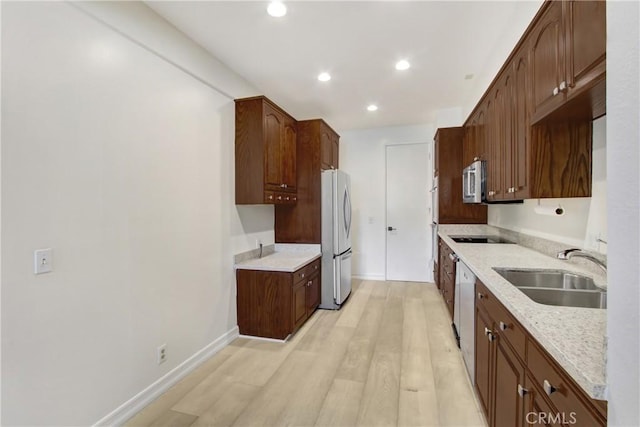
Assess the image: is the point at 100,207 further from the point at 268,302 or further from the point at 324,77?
the point at 324,77

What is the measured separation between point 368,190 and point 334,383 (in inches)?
143

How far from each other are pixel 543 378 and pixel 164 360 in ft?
7.76

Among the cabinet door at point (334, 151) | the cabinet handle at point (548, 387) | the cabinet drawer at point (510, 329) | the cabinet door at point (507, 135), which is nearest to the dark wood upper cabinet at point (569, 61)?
the cabinet door at point (507, 135)

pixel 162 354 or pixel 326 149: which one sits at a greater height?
pixel 326 149

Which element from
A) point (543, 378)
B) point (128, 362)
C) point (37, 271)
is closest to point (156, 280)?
point (128, 362)

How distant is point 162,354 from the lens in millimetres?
2199

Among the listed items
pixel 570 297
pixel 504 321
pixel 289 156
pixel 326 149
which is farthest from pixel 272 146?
pixel 570 297

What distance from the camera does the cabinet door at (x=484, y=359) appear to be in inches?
64.5

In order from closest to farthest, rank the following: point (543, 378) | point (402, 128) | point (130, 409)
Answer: point (543, 378) < point (130, 409) < point (402, 128)

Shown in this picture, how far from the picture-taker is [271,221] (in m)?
3.92

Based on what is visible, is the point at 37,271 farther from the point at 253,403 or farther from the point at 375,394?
the point at 375,394

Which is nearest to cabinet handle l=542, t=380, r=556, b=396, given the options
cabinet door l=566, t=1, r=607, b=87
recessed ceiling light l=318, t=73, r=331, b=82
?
cabinet door l=566, t=1, r=607, b=87

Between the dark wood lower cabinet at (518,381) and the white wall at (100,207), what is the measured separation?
2.21 metres

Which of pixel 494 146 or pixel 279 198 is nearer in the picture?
pixel 494 146
